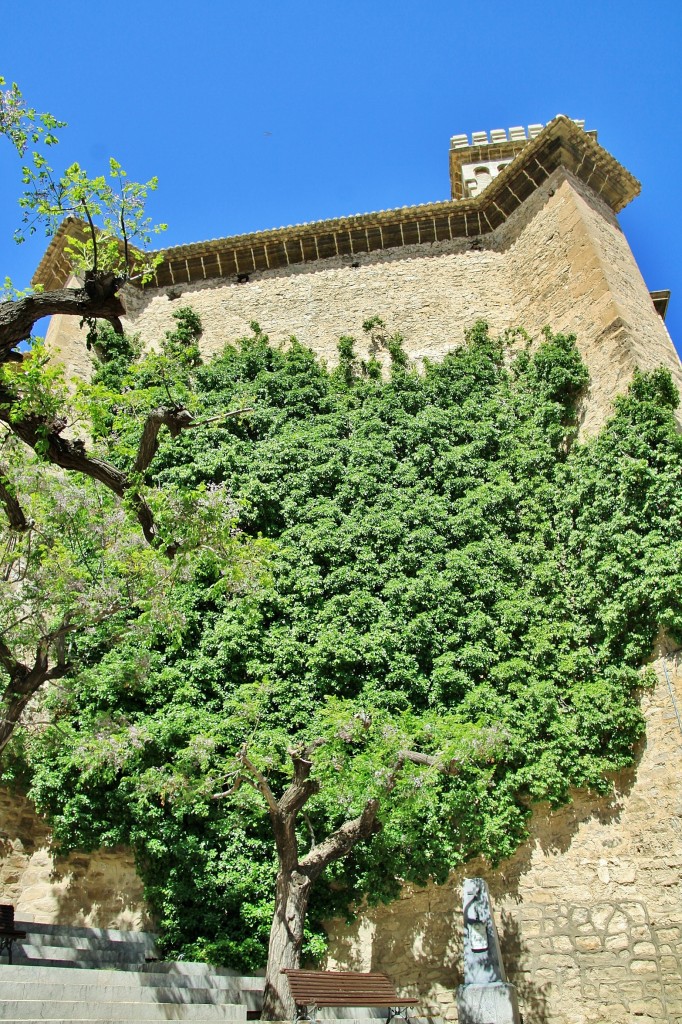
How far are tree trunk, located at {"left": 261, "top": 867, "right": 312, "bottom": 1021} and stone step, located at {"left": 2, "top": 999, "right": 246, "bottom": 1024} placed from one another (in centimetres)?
57

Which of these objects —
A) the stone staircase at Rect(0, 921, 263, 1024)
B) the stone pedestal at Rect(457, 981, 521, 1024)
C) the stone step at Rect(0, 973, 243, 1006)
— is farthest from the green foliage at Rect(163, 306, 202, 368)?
the stone pedestal at Rect(457, 981, 521, 1024)

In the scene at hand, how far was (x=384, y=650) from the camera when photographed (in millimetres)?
10492

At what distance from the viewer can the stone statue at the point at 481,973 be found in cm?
690

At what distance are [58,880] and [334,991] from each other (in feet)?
Result: 18.0

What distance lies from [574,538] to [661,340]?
5497 mm

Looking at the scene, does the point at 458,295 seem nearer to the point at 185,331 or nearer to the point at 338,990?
the point at 185,331

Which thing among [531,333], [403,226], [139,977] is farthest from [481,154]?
[139,977]

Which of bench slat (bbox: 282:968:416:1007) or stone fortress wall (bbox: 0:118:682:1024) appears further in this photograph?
stone fortress wall (bbox: 0:118:682:1024)

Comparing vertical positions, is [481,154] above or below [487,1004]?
above

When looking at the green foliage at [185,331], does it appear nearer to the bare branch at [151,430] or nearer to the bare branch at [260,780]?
the bare branch at [151,430]

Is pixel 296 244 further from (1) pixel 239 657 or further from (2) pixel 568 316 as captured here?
(1) pixel 239 657

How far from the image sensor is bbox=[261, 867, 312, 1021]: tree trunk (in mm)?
7066

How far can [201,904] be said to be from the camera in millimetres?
9375

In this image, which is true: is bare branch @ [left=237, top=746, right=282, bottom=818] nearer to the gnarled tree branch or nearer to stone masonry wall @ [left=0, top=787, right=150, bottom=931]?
stone masonry wall @ [left=0, top=787, right=150, bottom=931]
